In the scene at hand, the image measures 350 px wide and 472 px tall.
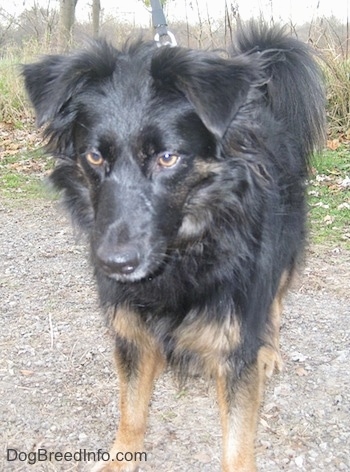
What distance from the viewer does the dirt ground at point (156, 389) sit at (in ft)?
9.61

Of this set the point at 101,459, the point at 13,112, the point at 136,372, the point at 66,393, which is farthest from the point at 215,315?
the point at 13,112

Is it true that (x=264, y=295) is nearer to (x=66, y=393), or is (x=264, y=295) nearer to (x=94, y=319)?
(x=66, y=393)

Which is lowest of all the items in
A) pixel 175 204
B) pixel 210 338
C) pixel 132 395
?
pixel 132 395

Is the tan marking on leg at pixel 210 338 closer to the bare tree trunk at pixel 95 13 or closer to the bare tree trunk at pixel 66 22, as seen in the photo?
the bare tree trunk at pixel 66 22

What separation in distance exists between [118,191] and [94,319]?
2.00 metres

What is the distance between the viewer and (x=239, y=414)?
262 centimetres

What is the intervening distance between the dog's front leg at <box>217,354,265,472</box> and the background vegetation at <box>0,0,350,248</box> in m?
2.72

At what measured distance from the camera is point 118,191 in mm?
2223

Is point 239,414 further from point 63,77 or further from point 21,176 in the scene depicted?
point 21,176

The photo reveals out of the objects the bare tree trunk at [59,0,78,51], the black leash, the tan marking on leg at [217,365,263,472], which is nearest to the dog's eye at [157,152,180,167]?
the tan marking on leg at [217,365,263,472]

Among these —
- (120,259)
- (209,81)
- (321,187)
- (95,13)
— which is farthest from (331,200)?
(95,13)

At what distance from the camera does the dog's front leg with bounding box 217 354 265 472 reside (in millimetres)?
2617

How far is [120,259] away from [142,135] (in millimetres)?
507

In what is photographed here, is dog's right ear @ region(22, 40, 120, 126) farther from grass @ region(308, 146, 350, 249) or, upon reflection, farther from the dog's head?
grass @ region(308, 146, 350, 249)
